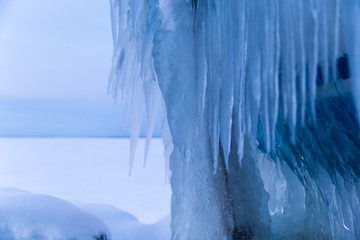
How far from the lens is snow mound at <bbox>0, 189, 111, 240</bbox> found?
2.00 m

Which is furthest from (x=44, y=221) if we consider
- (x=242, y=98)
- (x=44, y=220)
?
(x=242, y=98)

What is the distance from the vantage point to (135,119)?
8.12 feet

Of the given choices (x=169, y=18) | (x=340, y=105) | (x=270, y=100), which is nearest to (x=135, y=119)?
(x=169, y=18)

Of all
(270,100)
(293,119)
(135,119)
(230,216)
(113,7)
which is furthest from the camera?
(135,119)

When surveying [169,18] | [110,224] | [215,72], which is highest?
[169,18]

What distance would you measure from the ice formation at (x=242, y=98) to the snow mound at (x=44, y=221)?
589 millimetres

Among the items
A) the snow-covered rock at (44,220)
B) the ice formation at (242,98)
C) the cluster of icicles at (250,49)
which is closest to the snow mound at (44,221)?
the snow-covered rock at (44,220)

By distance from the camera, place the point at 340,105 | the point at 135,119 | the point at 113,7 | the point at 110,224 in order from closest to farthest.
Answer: the point at 340,105, the point at 113,7, the point at 135,119, the point at 110,224

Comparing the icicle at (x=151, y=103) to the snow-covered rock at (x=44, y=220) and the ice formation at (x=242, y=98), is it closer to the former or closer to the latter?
the ice formation at (x=242, y=98)

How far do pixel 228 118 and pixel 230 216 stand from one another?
0.71 metres

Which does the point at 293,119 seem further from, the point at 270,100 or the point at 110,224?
the point at 110,224

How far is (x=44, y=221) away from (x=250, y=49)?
64.0 inches

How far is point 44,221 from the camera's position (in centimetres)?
206

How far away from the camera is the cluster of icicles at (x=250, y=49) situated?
1.29 meters
